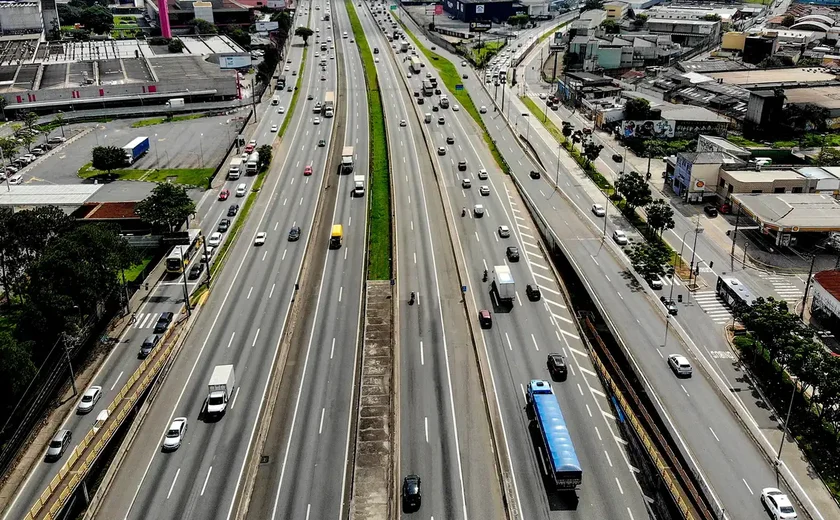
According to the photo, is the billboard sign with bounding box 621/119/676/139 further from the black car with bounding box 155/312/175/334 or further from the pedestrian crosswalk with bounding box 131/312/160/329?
the pedestrian crosswalk with bounding box 131/312/160/329

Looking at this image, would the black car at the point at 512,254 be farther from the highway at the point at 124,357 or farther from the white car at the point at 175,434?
the white car at the point at 175,434

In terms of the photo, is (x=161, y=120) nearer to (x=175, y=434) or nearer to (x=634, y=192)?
(x=634, y=192)

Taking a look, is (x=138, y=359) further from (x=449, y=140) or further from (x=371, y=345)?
(x=449, y=140)

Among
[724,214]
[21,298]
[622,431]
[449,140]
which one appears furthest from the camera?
[449,140]

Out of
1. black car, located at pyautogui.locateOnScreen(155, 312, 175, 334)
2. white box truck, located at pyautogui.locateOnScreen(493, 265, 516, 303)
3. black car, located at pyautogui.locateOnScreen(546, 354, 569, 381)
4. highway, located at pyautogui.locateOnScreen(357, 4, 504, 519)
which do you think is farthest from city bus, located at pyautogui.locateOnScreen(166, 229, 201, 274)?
black car, located at pyautogui.locateOnScreen(546, 354, 569, 381)

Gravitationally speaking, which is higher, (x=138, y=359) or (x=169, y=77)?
(x=169, y=77)

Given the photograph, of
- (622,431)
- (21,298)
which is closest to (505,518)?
(622,431)
